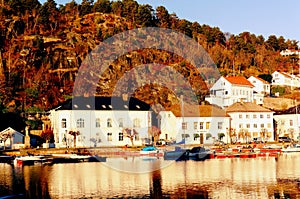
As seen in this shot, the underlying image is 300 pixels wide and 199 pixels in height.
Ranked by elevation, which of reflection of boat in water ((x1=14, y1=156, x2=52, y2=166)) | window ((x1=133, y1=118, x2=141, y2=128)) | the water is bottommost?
the water

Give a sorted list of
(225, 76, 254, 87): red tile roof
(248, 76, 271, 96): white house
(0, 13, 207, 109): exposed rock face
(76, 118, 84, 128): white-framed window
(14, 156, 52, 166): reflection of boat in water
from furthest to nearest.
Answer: (248, 76, 271, 96): white house < (225, 76, 254, 87): red tile roof < (0, 13, 207, 109): exposed rock face < (76, 118, 84, 128): white-framed window < (14, 156, 52, 166): reflection of boat in water

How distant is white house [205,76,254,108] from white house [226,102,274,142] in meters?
10.00

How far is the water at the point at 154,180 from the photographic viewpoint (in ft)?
96.4

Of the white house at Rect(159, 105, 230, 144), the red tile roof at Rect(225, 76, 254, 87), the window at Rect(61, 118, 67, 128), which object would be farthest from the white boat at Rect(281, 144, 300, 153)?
the window at Rect(61, 118, 67, 128)

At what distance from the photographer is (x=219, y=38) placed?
131500mm

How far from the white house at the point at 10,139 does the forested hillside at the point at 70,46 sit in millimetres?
7969

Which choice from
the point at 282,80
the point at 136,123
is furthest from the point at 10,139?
the point at 282,80

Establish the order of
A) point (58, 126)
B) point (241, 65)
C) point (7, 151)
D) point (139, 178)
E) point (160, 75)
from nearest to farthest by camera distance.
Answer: point (139, 178), point (7, 151), point (58, 126), point (160, 75), point (241, 65)

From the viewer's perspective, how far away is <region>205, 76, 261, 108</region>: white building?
87.1 metres

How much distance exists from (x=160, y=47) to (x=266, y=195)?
8397 cm

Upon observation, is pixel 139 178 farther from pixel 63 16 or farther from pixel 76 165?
pixel 63 16

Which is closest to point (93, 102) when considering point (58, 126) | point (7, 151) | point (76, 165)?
point (58, 126)

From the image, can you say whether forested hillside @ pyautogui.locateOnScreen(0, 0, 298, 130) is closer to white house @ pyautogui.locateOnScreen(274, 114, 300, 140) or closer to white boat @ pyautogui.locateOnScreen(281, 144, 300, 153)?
white house @ pyautogui.locateOnScreen(274, 114, 300, 140)

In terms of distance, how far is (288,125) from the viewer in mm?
79062
